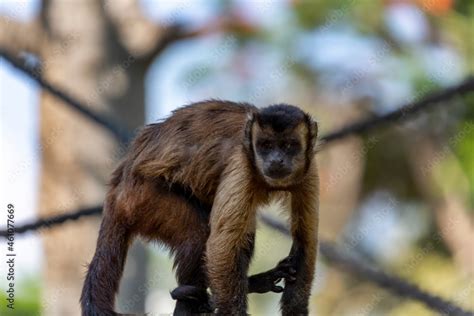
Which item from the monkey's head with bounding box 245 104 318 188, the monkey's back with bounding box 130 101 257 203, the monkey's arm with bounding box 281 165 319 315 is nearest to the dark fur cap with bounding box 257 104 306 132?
the monkey's head with bounding box 245 104 318 188

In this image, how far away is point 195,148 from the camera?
4566 mm

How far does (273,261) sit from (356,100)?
2.99 meters

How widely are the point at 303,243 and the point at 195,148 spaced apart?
672 mm

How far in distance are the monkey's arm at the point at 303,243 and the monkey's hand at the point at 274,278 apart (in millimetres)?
25

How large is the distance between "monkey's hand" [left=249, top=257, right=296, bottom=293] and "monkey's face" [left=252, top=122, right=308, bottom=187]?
14.7 inches

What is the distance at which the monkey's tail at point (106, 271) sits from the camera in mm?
4387

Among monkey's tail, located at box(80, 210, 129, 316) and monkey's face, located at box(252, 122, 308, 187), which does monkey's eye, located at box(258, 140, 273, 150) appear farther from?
monkey's tail, located at box(80, 210, 129, 316)

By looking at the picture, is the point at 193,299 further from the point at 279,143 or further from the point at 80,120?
the point at 80,120

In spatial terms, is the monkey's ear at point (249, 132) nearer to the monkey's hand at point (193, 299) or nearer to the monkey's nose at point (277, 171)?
the monkey's nose at point (277, 171)

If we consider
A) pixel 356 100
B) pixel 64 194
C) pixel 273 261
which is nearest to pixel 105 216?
pixel 64 194

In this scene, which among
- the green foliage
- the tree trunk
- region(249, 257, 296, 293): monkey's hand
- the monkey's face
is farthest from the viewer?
the green foliage

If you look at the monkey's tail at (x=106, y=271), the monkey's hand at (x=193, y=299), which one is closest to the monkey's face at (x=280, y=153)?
the monkey's hand at (x=193, y=299)

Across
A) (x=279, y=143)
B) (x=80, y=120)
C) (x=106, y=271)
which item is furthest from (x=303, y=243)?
(x=80, y=120)

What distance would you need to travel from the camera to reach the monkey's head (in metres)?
4.34
